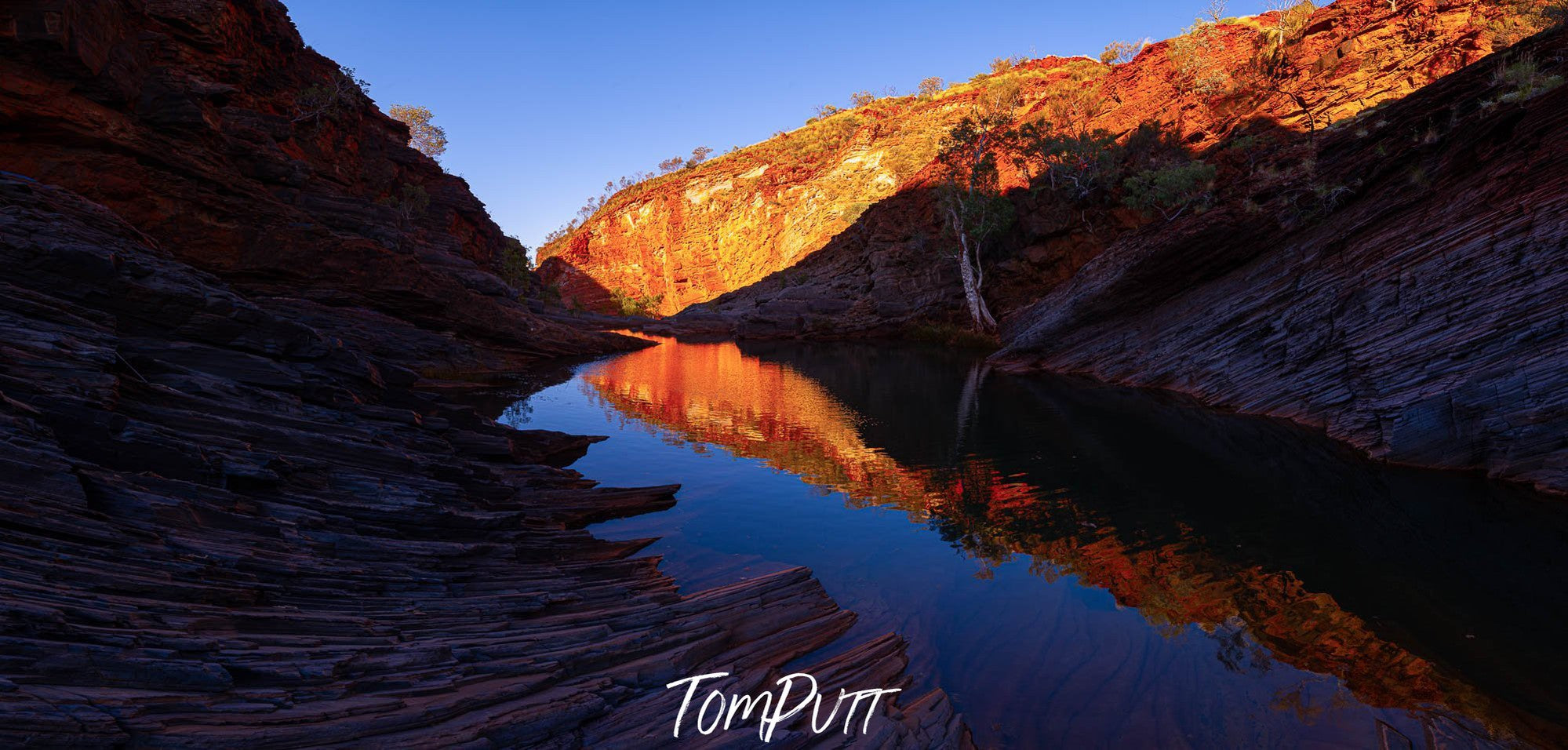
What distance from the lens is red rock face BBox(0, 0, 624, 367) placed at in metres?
20.0

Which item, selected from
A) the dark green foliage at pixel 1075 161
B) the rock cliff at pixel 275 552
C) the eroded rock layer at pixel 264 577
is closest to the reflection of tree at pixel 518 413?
the rock cliff at pixel 275 552

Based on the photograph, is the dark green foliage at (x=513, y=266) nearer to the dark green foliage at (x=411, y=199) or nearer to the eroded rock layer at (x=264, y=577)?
the dark green foliage at (x=411, y=199)

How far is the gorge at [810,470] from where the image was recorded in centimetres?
591

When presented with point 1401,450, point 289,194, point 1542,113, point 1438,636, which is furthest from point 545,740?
point 289,194

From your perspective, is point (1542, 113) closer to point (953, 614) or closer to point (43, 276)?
point (953, 614)

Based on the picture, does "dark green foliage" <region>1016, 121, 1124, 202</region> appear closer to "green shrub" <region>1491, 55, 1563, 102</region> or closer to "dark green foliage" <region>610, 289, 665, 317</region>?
"green shrub" <region>1491, 55, 1563, 102</region>


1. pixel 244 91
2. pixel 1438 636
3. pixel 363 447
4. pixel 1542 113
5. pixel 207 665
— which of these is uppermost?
pixel 244 91

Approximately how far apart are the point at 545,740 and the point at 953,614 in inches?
262

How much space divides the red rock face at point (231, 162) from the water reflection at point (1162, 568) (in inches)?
742

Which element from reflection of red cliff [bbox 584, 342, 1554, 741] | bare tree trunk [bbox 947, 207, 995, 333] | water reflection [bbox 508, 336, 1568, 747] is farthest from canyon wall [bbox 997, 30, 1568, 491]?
bare tree trunk [bbox 947, 207, 995, 333]

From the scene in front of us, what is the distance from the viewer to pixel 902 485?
17625 millimetres

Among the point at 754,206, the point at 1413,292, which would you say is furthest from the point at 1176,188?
the point at 754,206

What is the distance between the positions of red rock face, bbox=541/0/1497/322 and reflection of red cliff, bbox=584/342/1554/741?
30.9m

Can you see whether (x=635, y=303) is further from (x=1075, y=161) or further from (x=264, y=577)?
(x=264, y=577)
